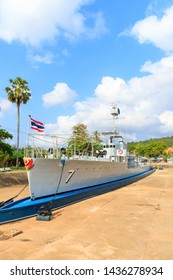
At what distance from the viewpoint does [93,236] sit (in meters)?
7.21

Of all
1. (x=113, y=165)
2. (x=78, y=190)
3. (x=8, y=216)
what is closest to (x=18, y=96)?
(x=113, y=165)

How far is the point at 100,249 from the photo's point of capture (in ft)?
20.1

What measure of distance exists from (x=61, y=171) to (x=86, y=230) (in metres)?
4.78

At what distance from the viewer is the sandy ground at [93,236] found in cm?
583

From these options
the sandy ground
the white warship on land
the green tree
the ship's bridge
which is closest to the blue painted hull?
the white warship on land

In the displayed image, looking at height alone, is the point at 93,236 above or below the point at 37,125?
below

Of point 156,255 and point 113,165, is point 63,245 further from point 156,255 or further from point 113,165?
point 113,165

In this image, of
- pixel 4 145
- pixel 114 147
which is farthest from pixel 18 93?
pixel 114 147

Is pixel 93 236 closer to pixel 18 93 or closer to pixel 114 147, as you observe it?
pixel 114 147

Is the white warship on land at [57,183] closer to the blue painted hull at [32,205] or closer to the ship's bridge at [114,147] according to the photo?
the blue painted hull at [32,205]

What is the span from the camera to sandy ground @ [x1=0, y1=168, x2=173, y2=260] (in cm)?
583

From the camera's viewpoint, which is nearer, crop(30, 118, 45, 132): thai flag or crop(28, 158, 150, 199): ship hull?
crop(28, 158, 150, 199): ship hull

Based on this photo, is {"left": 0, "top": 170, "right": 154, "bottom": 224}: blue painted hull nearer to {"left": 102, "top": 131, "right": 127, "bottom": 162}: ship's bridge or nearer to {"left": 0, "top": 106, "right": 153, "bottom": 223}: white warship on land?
{"left": 0, "top": 106, "right": 153, "bottom": 223}: white warship on land

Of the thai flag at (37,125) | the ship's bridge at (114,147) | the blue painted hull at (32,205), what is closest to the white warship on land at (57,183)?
the blue painted hull at (32,205)
